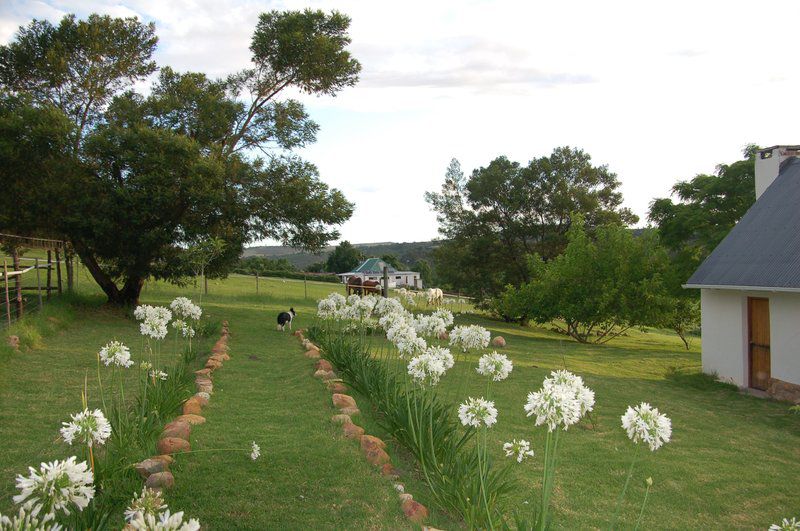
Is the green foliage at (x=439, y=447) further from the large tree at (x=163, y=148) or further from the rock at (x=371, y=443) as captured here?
the large tree at (x=163, y=148)

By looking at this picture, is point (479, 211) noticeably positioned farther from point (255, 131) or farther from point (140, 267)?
point (140, 267)

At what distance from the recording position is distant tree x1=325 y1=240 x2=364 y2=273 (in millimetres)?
76312

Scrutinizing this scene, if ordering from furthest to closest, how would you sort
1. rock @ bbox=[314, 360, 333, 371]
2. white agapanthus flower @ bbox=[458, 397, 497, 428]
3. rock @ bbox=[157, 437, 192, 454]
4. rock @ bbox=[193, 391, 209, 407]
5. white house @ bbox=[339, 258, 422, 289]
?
white house @ bbox=[339, 258, 422, 289], rock @ bbox=[314, 360, 333, 371], rock @ bbox=[193, 391, 209, 407], rock @ bbox=[157, 437, 192, 454], white agapanthus flower @ bbox=[458, 397, 497, 428]

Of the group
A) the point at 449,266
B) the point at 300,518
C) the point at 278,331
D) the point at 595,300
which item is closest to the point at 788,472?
the point at 300,518

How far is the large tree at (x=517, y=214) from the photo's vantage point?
112 feet

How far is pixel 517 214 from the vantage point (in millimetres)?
35031

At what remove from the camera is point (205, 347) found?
45.8 feet

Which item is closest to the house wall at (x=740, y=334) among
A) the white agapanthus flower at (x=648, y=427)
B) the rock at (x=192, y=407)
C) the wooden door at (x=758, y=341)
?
the wooden door at (x=758, y=341)

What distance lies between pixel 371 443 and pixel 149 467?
219cm

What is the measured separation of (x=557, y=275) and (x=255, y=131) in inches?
474

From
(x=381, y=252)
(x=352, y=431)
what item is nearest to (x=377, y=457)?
(x=352, y=431)

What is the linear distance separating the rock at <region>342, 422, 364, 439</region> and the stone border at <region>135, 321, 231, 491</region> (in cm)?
168

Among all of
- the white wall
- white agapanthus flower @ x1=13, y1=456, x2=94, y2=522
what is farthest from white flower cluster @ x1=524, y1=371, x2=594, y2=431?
the white wall

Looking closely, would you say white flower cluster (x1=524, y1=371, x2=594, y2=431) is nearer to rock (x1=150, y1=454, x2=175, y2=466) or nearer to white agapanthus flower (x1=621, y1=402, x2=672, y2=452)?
white agapanthus flower (x1=621, y1=402, x2=672, y2=452)
